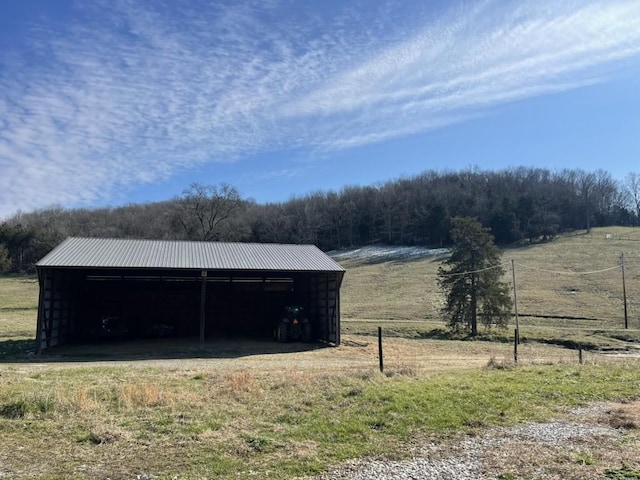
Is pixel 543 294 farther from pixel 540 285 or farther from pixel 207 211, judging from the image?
pixel 207 211

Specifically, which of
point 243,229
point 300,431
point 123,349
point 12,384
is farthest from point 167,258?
point 243,229

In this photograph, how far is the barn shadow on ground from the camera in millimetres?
17156

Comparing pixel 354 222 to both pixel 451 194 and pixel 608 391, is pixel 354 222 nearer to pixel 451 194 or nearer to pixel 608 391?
pixel 451 194

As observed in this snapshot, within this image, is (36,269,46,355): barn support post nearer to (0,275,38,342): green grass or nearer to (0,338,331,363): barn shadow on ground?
(0,338,331,363): barn shadow on ground

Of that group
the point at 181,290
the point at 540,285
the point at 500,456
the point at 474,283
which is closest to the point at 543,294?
the point at 540,285

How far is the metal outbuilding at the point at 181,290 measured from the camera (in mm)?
20719

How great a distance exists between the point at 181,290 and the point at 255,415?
1953 cm

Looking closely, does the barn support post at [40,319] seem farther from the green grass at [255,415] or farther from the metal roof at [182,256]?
the green grass at [255,415]

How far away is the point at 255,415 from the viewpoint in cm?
754

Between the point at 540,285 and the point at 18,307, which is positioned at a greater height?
the point at 540,285

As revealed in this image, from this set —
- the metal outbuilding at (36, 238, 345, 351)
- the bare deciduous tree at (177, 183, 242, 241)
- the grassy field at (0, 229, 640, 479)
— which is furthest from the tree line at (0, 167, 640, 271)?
the grassy field at (0, 229, 640, 479)

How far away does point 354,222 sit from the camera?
83750mm

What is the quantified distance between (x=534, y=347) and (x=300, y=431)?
61.2 ft

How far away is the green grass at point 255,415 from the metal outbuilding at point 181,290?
988 centimetres
